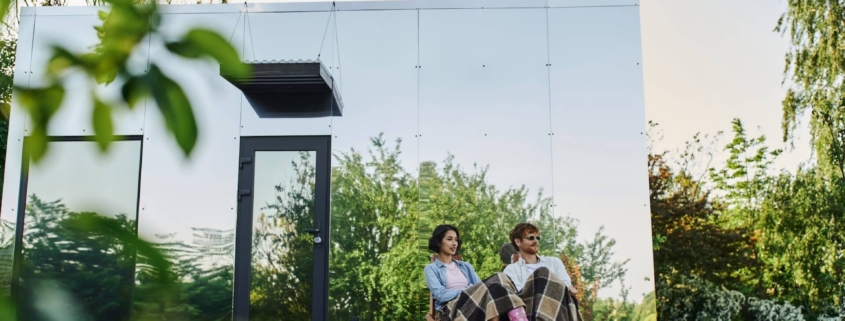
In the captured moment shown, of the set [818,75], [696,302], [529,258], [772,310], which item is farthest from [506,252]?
[818,75]

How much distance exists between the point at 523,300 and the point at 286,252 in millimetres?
2213

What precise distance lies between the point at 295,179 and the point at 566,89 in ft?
6.42

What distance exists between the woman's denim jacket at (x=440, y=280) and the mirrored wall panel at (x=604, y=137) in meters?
1.14

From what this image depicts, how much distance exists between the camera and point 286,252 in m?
5.74

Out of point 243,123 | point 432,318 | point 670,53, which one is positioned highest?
point 670,53

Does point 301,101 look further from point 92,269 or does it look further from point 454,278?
point 92,269

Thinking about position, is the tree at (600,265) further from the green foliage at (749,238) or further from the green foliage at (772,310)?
the green foliage at (772,310)

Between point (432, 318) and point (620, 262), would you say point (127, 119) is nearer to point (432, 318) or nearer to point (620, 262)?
point (432, 318)

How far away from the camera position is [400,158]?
5773mm

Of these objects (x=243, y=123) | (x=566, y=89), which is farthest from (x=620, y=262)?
(x=243, y=123)

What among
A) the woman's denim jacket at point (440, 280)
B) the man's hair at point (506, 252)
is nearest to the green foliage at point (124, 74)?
the woman's denim jacket at point (440, 280)

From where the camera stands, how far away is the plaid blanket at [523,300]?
3889 millimetres

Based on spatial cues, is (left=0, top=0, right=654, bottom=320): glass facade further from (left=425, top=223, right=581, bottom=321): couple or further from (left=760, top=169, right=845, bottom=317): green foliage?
(left=760, top=169, right=845, bottom=317): green foliage

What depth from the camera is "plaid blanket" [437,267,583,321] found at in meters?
3.89
